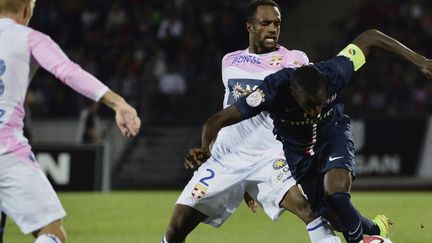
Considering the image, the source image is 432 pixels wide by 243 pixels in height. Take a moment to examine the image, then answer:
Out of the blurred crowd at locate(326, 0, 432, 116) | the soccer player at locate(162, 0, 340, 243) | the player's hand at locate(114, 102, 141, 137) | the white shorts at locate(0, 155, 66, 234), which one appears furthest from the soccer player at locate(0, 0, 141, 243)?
the blurred crowd at locate(326, 0, 432, 116)

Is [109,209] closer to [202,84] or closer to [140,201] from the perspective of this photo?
[140,201]

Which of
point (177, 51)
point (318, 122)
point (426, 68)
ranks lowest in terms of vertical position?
point (177, 51)

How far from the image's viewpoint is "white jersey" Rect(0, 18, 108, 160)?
5.30 meters

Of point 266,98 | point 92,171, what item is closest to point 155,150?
point 92,171

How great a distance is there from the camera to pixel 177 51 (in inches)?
865

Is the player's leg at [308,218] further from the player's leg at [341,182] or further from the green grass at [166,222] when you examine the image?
the green grass at [166,222]

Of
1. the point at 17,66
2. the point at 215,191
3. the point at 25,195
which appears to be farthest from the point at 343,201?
the point at 17,66

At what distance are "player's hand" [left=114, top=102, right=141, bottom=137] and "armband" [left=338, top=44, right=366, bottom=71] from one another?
2.50 m

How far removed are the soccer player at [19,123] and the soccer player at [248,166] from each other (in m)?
2.05

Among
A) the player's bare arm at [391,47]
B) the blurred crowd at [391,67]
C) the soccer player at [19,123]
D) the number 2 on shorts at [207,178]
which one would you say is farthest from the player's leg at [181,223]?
the blurred crowd at [391,67]

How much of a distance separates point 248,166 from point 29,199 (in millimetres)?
2494

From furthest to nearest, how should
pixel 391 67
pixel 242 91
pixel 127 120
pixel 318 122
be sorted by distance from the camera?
pixel 391 67, pixel 242 91, pixel 318 122, pixel 127 120

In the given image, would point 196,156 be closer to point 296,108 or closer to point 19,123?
point 296,108

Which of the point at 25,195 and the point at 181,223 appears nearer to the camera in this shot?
the point at 25,195
